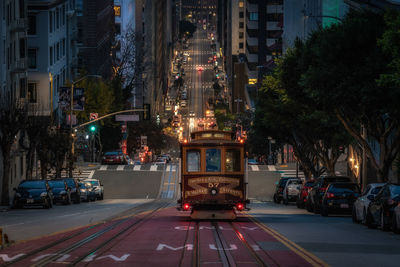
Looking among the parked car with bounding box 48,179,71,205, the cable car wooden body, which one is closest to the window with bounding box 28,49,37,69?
the parked car with bounding box 48,179,71,205

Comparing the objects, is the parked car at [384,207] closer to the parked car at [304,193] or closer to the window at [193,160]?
the window at [193,160]

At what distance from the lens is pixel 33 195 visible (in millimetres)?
46219

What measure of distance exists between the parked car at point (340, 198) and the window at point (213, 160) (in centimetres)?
817

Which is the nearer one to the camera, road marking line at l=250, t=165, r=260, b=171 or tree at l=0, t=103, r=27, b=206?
tree at l=0, t=103, r=27, b=206

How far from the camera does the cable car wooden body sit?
101 feet

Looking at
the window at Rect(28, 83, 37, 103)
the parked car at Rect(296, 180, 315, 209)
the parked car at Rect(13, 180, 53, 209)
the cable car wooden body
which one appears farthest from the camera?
the window at Rect(28, 83, 37, 103)

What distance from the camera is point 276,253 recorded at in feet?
60.5

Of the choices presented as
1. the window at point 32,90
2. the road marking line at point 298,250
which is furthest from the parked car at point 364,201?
the window at point 32,90

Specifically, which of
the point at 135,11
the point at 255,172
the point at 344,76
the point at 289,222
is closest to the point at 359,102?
the point at 344,76

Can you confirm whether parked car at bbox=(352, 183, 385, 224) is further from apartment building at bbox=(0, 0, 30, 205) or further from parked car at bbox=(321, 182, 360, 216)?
apartment building at bbox=(0, 0, 30, 205)

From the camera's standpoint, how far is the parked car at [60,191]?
51906 mm

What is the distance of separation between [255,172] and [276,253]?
6825 centimetres

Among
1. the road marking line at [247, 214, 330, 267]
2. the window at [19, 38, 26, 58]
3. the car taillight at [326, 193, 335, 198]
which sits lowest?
the road marking line at [247, 214, 330, 267]

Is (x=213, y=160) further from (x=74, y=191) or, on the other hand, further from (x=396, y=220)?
(x=74, y=191)
